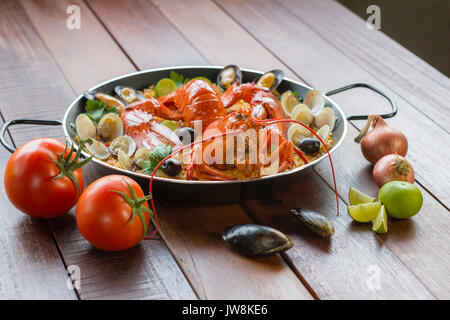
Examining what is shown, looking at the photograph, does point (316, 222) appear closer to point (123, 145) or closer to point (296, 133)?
point (296, 133)

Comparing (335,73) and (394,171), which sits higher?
(394,171)

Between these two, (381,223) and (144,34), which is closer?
(381,223)

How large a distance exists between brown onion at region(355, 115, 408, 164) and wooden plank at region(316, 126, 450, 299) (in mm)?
49

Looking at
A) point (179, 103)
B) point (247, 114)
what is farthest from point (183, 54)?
point (247, 114)

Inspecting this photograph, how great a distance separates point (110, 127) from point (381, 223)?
31.2 inches

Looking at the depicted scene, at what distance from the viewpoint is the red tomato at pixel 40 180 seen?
4.06 feet

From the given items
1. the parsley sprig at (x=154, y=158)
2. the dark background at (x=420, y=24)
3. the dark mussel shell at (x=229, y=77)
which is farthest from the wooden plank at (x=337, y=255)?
the dark background at (x=420, y=24)

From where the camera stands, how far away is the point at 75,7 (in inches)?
94.9

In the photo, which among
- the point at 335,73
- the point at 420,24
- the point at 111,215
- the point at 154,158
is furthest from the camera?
the point at 420,24

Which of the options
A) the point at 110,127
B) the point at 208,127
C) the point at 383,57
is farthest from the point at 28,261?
the point at 383,57

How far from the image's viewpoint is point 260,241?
4.05ft

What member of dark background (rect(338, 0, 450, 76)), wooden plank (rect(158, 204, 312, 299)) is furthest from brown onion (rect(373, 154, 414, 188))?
dark background (rect(338, 0, 450, 76))

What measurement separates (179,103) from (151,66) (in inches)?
18.0
